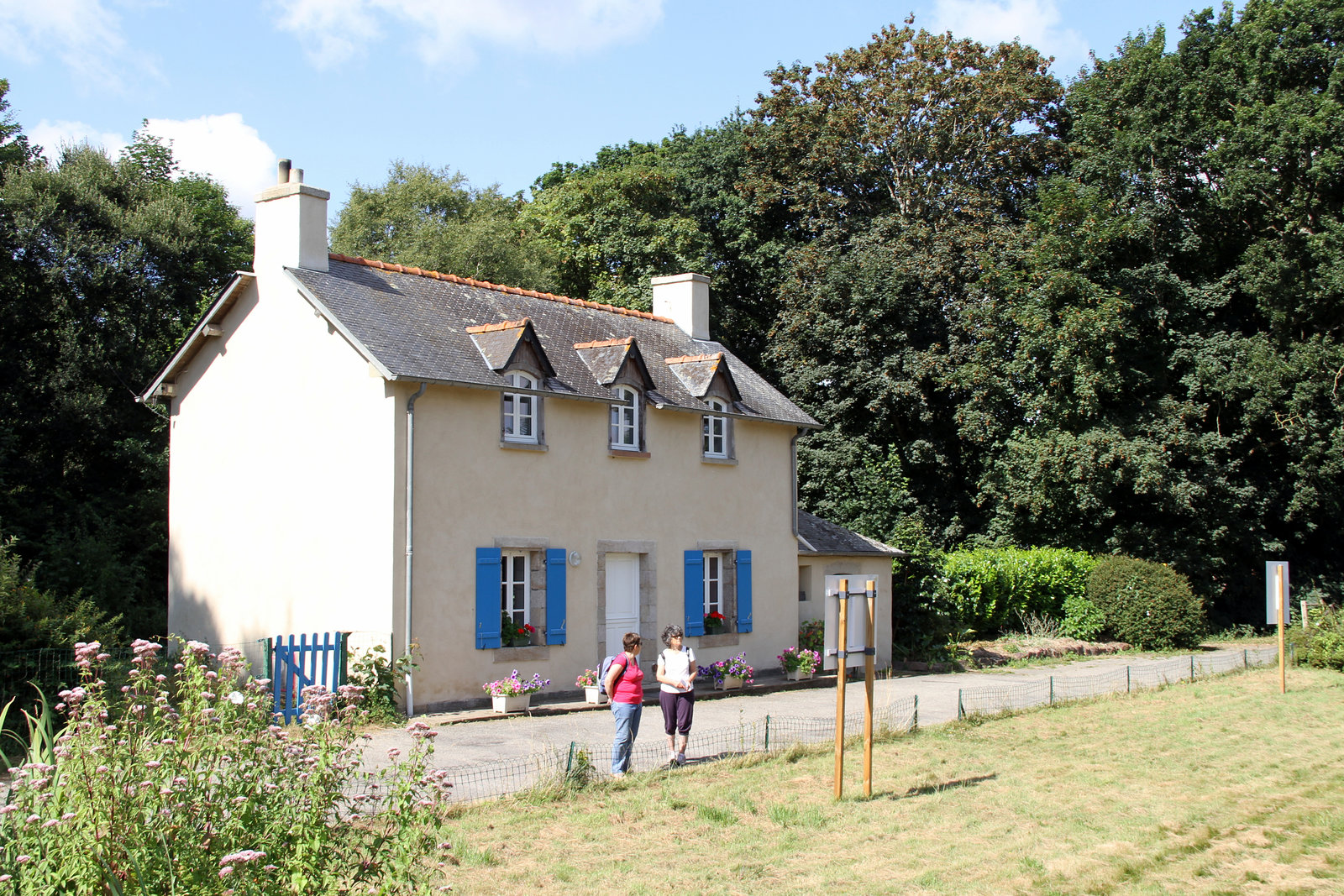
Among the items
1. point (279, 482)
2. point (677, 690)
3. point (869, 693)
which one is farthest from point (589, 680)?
point (869, 693)

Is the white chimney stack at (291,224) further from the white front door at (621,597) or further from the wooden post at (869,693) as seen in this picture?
the wooden post at (869,693)

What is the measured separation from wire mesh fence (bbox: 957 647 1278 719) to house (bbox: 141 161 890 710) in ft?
14.8

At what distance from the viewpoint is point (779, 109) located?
33.0 m

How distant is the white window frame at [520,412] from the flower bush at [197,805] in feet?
36.3

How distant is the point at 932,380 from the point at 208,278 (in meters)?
18.2

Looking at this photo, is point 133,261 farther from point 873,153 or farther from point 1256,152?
point 1256,152

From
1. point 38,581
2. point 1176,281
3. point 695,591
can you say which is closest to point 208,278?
point 38,581

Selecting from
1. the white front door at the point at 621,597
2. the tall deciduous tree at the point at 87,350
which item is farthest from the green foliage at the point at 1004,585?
the tall deciduous tree at the point at 87,350

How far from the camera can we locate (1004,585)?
1040 inches

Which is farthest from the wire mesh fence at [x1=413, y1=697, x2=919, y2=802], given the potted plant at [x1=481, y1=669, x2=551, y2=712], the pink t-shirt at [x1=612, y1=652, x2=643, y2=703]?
the potted plant at [x1=481, y1=669, x2=551, y2=712]

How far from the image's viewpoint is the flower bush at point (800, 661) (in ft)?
65.5

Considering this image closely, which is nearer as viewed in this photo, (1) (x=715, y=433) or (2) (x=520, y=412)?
(2) (x=520, y=412)

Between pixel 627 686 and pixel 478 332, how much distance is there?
7.67 metres

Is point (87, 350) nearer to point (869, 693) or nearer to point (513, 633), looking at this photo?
point (513, 633)
